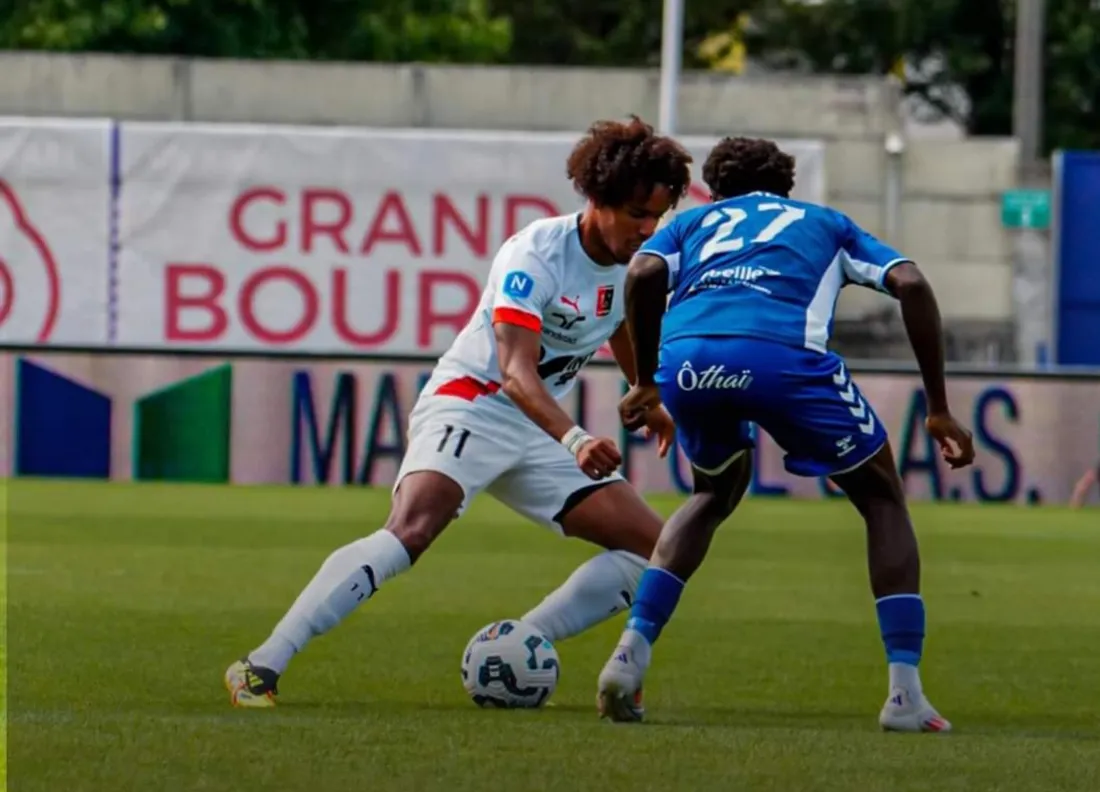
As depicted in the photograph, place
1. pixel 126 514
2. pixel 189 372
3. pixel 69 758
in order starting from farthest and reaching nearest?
pixel 189 372 < pixel 126 514 < pixel 69 758

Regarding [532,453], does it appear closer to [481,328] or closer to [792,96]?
[481,328]

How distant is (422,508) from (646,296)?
0.97m

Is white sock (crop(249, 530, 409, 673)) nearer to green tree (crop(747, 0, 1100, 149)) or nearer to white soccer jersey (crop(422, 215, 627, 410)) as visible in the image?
white soccer jersey (crop(422, 215, 627, 410))

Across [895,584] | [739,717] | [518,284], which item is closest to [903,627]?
[895,584]

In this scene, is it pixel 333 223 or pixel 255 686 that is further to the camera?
pixel 333 223

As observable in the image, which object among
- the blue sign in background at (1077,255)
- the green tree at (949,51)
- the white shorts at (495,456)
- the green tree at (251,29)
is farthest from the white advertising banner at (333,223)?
Result: the green tree at (949,51)

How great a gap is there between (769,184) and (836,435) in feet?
2.70

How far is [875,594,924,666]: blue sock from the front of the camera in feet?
26.9

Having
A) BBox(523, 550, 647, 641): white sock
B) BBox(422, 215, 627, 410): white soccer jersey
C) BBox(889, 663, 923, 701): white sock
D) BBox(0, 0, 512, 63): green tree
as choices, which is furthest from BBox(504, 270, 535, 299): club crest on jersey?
BBox(0, 0, 512, 63): green tree

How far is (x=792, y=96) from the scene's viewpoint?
33.1m

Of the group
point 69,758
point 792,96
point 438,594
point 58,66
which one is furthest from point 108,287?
point 69,758

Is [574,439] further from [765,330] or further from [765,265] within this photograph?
[765,265]

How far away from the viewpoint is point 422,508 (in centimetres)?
858

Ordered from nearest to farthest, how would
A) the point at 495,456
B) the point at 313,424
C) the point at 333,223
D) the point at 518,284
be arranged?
the point at 518,284 < the point at 495,456 < the point at 313,424 < the point at 333,223
